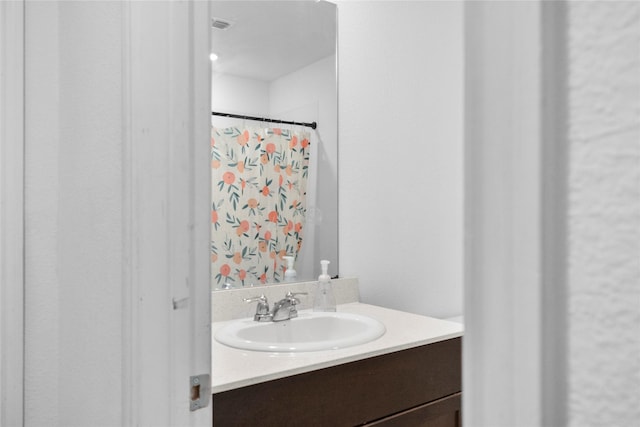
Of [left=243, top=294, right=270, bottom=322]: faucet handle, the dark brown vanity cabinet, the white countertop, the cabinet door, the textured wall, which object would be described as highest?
the textured wall

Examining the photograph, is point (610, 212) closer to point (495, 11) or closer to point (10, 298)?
point (495, 11)

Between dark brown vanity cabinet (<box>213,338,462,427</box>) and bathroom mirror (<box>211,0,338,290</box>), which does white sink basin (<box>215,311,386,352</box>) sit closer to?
dark brown vanity cabinet (<box>213,338,462,427</box>)

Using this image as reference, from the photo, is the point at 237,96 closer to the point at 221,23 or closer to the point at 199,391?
the point at 221,23

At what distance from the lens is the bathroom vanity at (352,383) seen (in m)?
1.22

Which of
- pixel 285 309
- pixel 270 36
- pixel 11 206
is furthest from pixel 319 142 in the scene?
pixel 11 206

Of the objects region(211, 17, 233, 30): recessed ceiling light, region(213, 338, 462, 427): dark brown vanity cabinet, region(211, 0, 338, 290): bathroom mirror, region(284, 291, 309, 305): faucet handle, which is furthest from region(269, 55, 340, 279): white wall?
region(213, 338, 462, 427): dark brown vanity cabinet

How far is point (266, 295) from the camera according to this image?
6.25ft

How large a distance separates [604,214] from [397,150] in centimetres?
204

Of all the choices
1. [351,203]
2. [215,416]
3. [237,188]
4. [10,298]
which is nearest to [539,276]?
[215,416]

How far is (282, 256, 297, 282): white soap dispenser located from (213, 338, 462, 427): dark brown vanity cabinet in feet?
2.12

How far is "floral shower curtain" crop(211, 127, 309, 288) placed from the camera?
1.92m

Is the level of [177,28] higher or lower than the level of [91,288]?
higher

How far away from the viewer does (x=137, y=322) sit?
0.82 m

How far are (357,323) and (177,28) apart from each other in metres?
1.21
